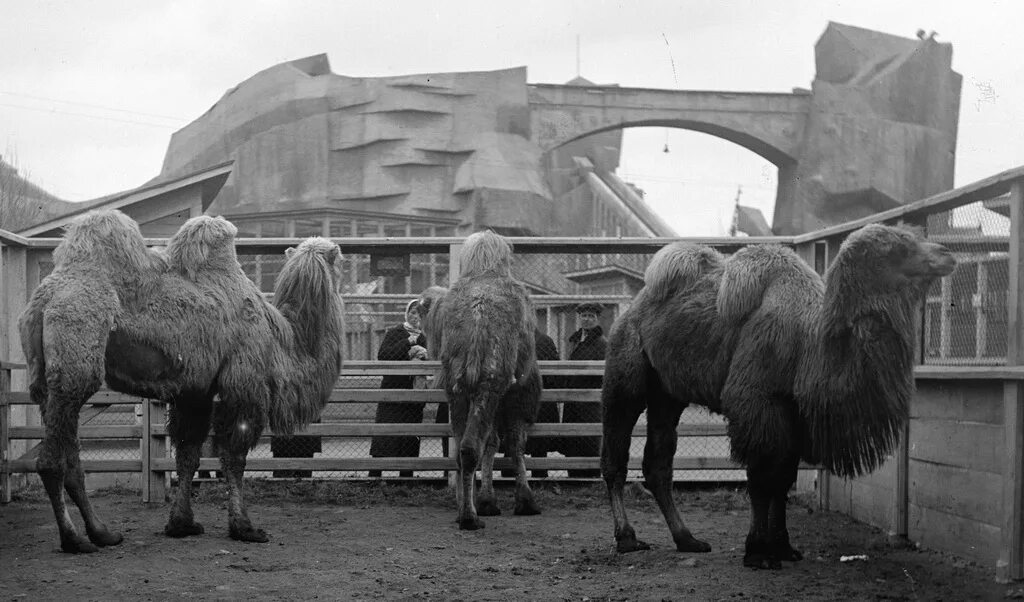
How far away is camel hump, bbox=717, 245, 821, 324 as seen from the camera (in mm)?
7090

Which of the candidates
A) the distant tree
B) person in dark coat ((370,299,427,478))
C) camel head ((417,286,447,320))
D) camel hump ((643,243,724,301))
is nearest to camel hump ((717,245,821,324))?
camel hump ((643,243,724,301))

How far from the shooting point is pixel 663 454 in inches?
318

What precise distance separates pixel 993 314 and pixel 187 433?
5.63 meters

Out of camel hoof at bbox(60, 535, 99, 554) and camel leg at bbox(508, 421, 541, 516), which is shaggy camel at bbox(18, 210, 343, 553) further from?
camel leg at bbox(508, 421, 541, 516)

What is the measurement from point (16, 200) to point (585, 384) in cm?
2890

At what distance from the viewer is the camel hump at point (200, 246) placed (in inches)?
321

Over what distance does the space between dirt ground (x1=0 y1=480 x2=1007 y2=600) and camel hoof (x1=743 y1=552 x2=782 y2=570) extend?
5 cm

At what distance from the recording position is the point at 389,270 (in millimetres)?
11594

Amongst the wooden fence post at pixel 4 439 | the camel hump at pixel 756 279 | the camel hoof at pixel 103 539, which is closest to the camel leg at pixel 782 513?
the camel hump at pixel 756 279

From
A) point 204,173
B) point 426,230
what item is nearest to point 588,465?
point 204,173

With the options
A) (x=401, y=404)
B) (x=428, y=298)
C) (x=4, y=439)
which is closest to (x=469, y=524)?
(x=428, y=298)

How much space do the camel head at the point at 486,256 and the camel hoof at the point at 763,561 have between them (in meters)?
3.60

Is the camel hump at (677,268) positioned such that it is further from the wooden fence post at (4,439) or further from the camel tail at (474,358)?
the wooden fence post at (4,439)

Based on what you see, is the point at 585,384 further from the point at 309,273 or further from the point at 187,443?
the point at 187,443
